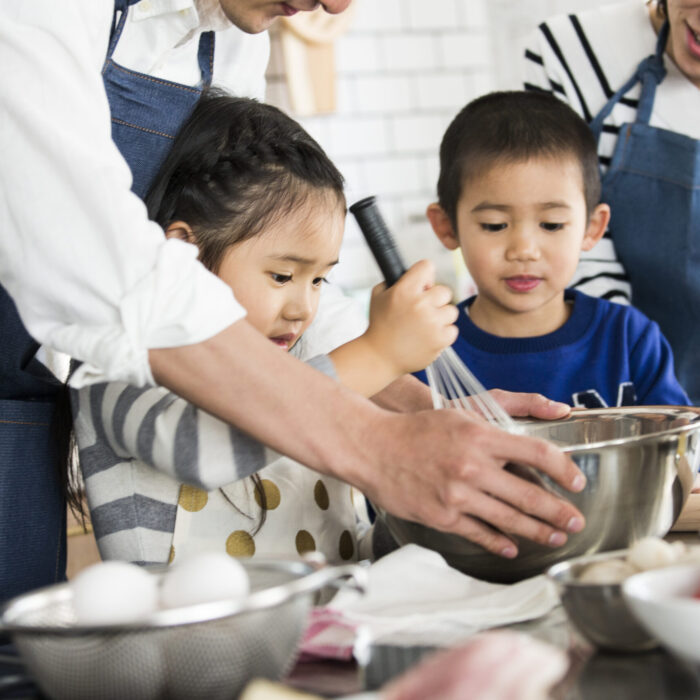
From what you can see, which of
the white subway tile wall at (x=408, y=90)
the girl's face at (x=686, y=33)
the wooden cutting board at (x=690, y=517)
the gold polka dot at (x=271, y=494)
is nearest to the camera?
the wooden cutting board at (x=690, y=517)

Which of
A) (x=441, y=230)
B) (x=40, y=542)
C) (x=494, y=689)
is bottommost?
(x=40, y=542)

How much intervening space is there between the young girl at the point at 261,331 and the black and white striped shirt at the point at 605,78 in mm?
728

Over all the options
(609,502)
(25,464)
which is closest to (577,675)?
A: (609,502)

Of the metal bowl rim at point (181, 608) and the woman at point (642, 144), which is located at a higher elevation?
the woman at point (642, 144)

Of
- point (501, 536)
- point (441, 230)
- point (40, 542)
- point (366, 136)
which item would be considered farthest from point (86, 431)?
point (366, 136)

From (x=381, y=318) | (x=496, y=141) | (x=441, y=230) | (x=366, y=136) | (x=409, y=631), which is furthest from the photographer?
(x=366, y=136)

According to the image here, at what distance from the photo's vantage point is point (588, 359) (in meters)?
1.65

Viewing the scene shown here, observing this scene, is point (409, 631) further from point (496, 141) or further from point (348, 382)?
point (496, 141)

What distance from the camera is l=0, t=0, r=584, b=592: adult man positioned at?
772mm

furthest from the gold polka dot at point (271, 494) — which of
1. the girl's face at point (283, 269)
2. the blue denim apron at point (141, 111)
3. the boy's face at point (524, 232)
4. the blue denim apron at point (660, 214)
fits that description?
the blue denim apron at point (660, 214)

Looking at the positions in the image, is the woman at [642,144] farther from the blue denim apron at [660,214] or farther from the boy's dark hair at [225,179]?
the boy's dark hair at [225,179]

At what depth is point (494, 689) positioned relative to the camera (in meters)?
0.47

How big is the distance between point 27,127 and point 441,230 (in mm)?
1080

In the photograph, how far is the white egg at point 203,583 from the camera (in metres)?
0.60
